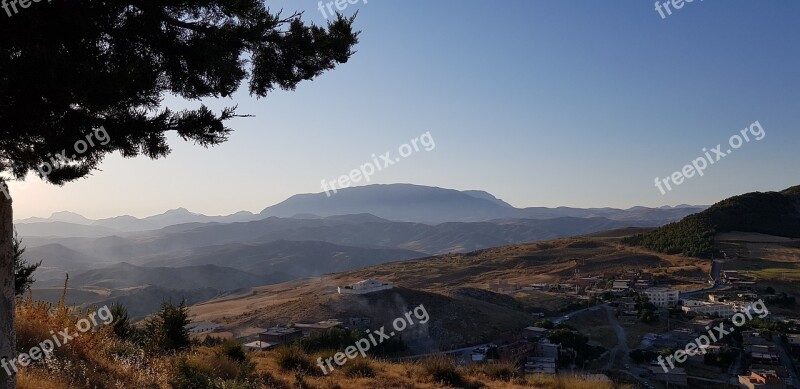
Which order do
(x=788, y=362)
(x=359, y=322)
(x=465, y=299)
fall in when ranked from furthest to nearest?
1. (x=465, y=299)
2. (x=359, y=322)
3. (x=788, y=362)

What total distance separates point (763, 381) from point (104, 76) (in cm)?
2631

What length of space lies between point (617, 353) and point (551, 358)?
601 centimetres

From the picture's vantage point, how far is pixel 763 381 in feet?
72.9

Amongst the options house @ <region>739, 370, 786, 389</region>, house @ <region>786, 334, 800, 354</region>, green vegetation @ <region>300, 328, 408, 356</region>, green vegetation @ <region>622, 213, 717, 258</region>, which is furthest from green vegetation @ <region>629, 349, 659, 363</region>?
green vegetation @ <region>622, 213, 717, 258</region>

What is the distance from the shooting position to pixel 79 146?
4887mm

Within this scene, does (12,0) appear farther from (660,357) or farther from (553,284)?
(553,284)

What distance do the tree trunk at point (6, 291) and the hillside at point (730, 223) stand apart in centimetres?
7625

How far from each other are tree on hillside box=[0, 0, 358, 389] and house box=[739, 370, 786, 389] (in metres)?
23.9

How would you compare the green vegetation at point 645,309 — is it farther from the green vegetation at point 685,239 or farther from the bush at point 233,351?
the bush at point 233,351

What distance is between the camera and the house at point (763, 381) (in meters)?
22.0

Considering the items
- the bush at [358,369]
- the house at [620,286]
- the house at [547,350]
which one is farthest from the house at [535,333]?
the bush at [358,369]

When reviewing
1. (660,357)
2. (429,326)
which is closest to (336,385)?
(660,357)

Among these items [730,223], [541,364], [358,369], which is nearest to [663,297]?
[541,364]

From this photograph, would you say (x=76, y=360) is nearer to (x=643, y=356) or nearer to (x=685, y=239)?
(x=643, y=356)
